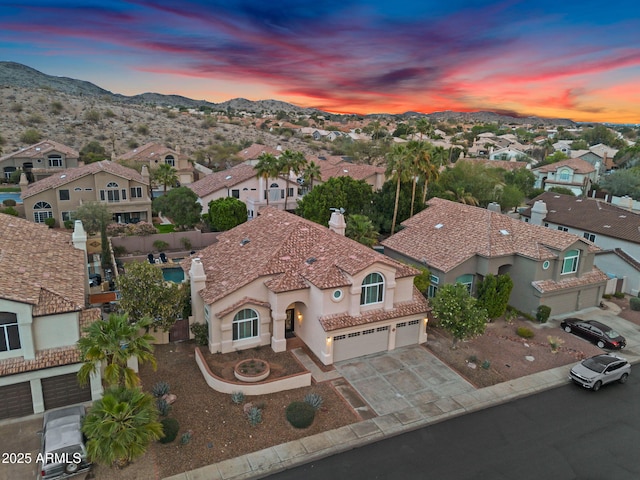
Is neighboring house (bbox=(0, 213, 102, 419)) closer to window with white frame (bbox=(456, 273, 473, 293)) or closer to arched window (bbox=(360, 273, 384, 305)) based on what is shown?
arched window (bbox=(360, 273, 384, 305))

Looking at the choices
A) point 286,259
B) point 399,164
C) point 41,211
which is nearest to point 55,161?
point 41,211

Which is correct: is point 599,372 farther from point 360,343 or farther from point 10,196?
point 10,196

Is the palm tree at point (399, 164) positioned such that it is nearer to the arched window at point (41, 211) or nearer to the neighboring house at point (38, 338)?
the neighboring house at point (38, 338)

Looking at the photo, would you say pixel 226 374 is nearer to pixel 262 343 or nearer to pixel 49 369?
pixel 262 343

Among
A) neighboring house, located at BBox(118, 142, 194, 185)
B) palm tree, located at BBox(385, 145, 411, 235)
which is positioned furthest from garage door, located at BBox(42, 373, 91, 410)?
neighboring house, located at BBox(118, 142, 194, 185)

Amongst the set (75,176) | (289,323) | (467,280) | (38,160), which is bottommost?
(289,323)

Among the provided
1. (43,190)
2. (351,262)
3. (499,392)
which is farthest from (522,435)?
(43,190)
